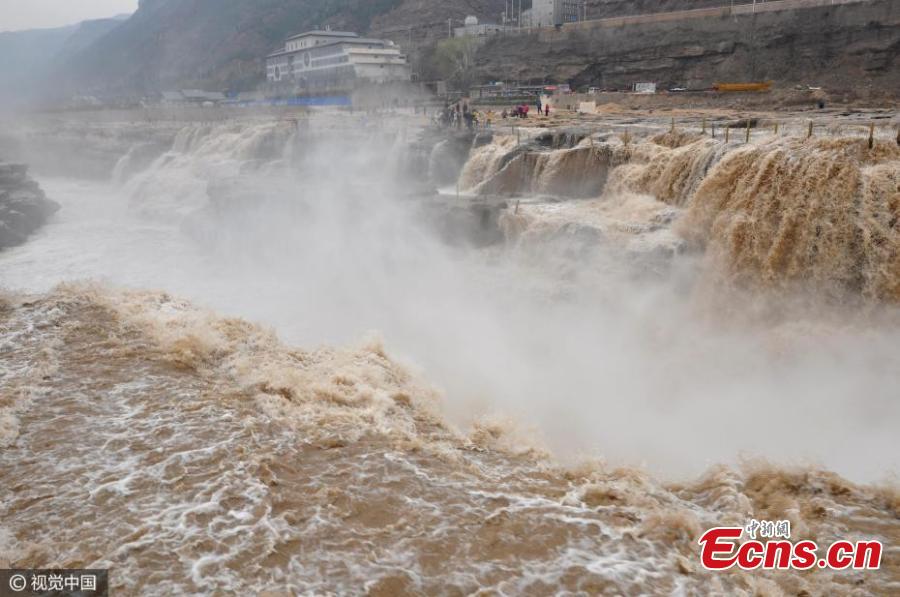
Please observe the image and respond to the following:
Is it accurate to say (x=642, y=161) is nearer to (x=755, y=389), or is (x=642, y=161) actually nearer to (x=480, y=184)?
(x=480, y=184)

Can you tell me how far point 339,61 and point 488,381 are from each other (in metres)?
47.5

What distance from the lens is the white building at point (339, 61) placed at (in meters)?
49.8

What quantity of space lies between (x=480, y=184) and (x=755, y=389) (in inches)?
407

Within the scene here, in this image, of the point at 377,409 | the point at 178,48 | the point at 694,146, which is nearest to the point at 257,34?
the point at 178,48

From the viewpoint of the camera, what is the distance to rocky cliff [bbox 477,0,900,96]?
26641 millimetres

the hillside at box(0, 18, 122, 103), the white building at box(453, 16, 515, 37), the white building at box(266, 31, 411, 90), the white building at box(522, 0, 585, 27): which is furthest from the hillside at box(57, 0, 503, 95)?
the hillside at box(0, 18, 122, 103)

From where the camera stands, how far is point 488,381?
33.0 ft

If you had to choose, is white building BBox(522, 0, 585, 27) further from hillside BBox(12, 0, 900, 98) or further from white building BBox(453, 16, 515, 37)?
white building BBox(453, 16, 515, 37)

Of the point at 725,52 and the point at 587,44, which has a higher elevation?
the point at 587,44

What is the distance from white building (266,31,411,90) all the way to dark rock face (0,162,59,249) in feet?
89.5

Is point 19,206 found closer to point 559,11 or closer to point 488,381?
point 488,381

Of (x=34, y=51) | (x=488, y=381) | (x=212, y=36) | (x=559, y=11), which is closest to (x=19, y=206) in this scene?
(x=488, y=381)

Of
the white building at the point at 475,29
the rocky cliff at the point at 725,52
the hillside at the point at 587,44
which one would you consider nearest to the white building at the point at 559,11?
the hillside at the point at 587,44

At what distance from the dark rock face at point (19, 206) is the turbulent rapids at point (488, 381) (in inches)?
103
